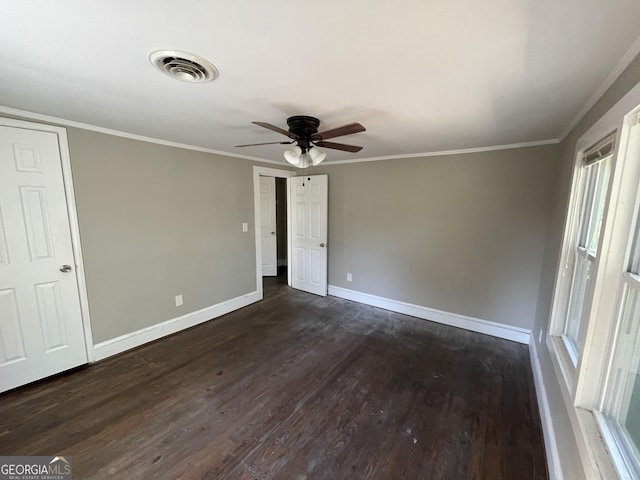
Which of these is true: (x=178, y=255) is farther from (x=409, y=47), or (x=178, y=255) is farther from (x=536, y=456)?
(x=536, y=456)

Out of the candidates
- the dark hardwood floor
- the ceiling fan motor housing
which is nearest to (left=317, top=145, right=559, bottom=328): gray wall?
the dark hardwood floor

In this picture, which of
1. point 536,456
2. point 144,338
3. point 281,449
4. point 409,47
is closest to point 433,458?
point 536,456

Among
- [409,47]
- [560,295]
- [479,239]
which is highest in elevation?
[409,47]

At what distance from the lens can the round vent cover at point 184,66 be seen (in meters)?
1.16

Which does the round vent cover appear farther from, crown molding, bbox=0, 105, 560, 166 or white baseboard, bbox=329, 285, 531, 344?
white baseboard, bbox=329, 285, 531, 344

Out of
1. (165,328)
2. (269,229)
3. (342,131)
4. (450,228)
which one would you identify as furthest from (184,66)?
(269,229)

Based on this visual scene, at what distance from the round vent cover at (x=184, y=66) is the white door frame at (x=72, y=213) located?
5.38 ft

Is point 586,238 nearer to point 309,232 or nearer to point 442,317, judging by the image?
point 442,317

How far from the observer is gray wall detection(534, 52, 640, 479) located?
121 cm

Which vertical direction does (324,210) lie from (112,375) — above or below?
above

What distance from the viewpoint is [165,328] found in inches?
119

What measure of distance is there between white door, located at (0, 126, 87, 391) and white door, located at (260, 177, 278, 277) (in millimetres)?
3228

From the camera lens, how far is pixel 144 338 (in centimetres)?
285

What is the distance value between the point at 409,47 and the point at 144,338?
3443 millimetres
